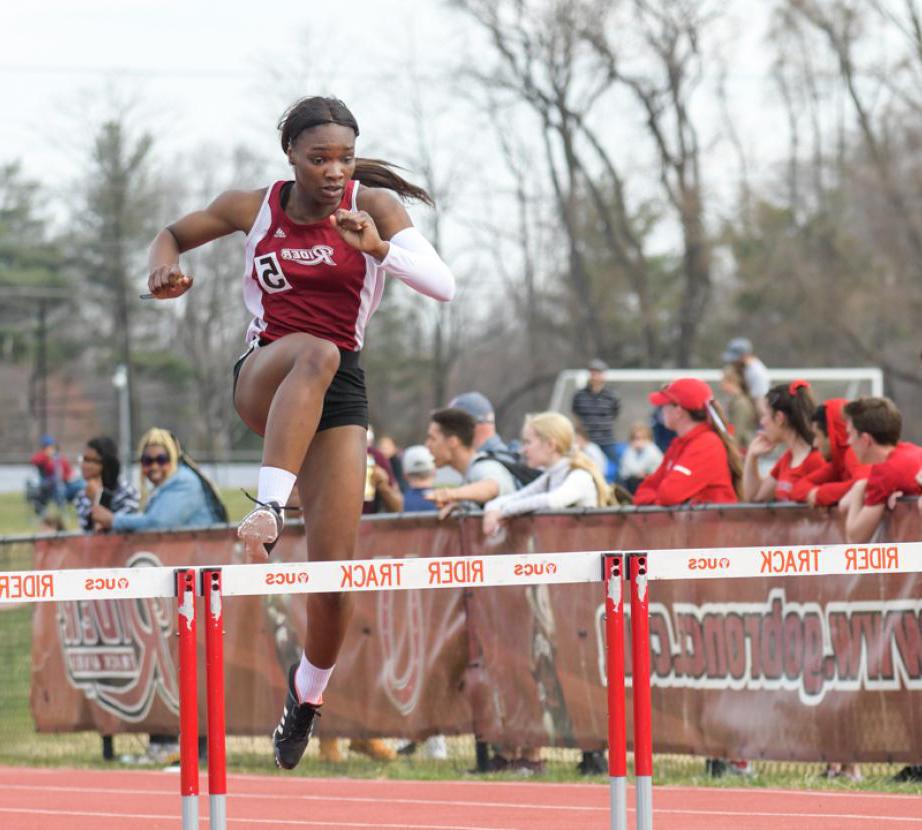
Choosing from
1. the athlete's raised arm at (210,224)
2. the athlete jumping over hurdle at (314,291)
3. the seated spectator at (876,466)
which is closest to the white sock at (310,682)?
the athlete jumping over hurdle at (314,291)

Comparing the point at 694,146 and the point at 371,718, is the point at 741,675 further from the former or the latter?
the point at 694,146

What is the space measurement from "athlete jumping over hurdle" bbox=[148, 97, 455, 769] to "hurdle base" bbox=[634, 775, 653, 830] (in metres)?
1.31

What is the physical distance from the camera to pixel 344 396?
577 centimetres

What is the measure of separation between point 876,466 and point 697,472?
1.27m

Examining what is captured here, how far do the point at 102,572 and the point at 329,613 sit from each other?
125cm

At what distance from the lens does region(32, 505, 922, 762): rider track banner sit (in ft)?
25.6

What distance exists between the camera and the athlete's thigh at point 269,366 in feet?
18.1

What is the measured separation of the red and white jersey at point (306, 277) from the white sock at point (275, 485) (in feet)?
1.71

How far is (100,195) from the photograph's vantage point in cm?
4978

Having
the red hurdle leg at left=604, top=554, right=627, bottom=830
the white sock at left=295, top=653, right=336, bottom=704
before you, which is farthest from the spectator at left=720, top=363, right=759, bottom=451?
the red hurdle leg at left=604, top=554, right=627, bottom=830

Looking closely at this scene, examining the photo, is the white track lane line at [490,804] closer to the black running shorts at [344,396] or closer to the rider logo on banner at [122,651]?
the rider logo on banner at [122,651]

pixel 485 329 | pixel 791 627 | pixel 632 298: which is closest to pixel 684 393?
pixel 791 627

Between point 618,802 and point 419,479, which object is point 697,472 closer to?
point 419,479

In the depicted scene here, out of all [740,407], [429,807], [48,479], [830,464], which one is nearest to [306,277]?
[429,807]
